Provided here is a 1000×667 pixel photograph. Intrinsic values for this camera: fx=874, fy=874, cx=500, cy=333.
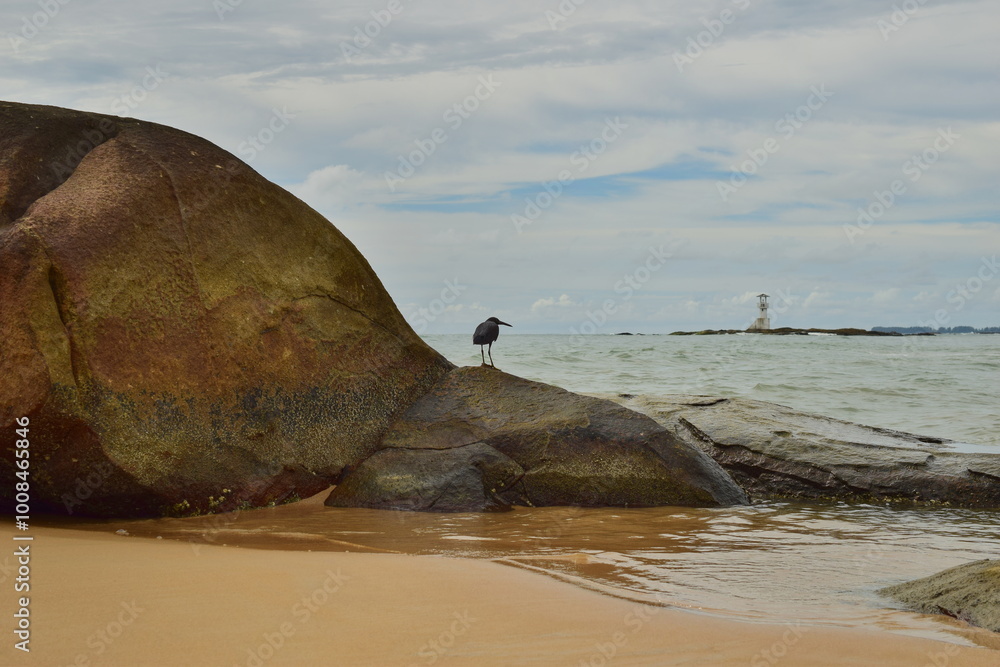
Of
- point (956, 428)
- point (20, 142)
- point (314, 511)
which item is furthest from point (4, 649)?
point (956, 428)

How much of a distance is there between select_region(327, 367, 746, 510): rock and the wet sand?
7.27ft

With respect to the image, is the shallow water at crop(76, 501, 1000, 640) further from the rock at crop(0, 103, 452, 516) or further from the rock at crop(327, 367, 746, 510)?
the rock at crop(0, 103, 452, 516)

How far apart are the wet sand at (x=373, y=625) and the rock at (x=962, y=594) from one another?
0.36 m

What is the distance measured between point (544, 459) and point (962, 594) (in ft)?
10.6

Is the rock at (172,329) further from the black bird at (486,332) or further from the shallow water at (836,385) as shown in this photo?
the shallow water at (836,385)

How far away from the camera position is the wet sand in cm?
284

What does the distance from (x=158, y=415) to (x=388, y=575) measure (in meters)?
2.40

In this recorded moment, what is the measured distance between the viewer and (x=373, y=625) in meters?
3.13

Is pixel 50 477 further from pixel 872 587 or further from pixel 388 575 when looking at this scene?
pixel 872 587

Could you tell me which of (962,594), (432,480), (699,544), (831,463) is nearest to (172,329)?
(432,480)

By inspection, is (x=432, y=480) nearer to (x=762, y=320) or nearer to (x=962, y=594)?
(x=962, y=594)

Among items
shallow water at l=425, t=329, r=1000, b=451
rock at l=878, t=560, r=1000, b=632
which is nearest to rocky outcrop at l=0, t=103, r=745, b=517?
→ rock at l=878, t=560, r=1000, b=632

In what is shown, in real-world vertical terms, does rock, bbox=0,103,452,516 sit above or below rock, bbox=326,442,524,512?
above

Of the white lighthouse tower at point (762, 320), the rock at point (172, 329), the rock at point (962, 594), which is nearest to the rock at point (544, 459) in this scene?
the rock at point (172, 329)
